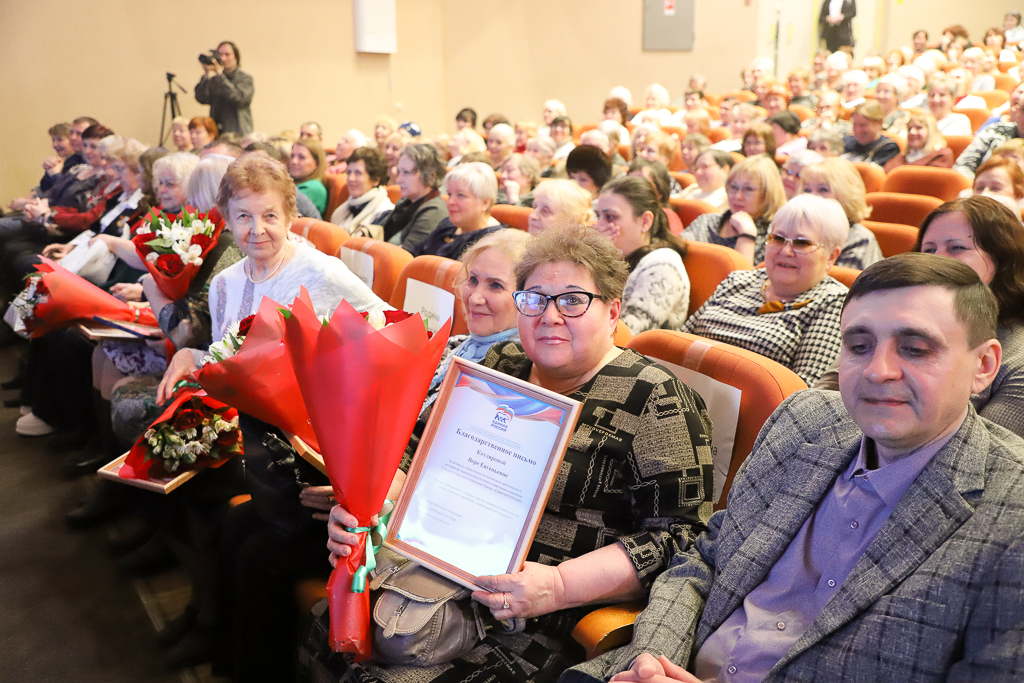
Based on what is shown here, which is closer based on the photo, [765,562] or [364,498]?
[765,562]

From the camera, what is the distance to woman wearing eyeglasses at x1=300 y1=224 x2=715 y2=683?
1479 millimetres

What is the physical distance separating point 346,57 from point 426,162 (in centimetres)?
739

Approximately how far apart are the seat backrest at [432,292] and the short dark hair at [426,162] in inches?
71.5

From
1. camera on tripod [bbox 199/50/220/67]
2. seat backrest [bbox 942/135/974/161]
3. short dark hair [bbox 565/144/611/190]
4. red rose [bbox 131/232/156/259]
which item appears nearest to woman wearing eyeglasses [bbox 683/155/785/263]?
short dark hair [bbox 565/144/611/190]

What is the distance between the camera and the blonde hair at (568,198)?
339 cm

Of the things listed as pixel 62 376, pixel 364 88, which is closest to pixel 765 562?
pixel 62 376

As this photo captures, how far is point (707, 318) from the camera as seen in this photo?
107 inches

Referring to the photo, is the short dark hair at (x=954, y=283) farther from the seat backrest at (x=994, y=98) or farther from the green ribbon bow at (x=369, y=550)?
the seat backrest at (x=994, y=98)

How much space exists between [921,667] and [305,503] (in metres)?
1.24

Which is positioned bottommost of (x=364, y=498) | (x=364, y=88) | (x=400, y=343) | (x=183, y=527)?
(x=183, y=527)

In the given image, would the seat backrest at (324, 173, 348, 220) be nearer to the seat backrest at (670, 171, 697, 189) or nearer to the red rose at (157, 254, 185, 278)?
the seat backrest at (670, 171, 697, 189)

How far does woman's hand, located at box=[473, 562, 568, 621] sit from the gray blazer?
13 centimetres

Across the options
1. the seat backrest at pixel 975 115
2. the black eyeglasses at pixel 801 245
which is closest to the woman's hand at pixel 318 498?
the black eyeglasses at pixel 801 245

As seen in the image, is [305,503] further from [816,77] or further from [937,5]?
[937,5]
